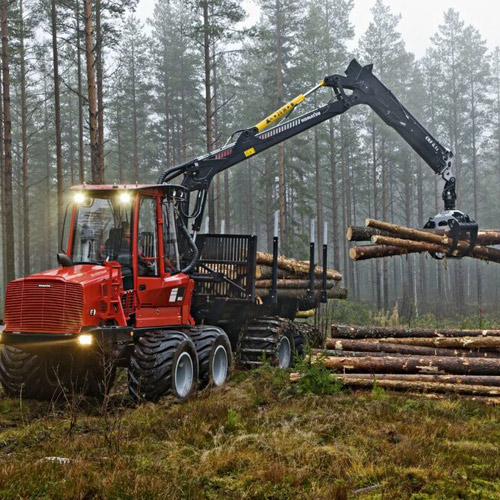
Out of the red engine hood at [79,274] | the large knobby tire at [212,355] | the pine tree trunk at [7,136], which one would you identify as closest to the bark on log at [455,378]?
the large knobby tire at [212,355]

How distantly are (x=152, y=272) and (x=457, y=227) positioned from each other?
6473 millimetres

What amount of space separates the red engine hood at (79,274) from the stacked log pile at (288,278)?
4.00m

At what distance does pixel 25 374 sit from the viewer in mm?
8656

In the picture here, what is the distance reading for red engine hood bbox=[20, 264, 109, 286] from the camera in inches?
312

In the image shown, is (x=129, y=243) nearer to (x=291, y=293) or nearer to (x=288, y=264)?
(x=288, y=264)

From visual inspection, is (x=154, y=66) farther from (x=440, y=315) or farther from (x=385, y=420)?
(x=385, y=420)

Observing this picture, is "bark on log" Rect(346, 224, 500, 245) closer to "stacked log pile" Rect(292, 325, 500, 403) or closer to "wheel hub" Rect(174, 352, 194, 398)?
"stacked log pile" Rect(292, 325, 500, 403)

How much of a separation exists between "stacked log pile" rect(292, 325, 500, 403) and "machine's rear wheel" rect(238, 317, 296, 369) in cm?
163

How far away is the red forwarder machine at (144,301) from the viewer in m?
7.93

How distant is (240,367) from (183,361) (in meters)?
2.76

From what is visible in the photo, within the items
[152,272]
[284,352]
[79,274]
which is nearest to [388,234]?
[284,352]

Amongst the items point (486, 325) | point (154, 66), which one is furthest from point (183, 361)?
point (154, 66)

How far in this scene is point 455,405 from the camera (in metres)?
7.89

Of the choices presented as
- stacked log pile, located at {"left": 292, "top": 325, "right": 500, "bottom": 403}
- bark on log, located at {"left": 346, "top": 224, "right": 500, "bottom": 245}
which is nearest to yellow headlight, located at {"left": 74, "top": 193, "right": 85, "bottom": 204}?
stacked log pile, located at {"left": 292, "top": 325, "right": 500, "bottom": 403}
